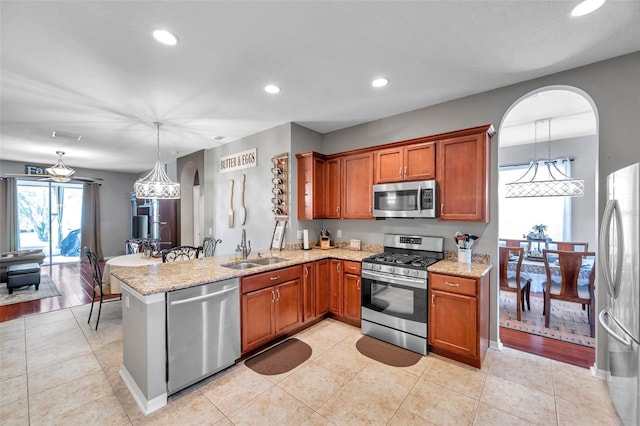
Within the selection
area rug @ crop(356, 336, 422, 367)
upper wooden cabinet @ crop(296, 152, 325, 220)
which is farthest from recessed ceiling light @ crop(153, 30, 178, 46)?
area rug @ crop(356, 336, 422, 367)

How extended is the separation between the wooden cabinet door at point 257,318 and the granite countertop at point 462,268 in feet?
5.75

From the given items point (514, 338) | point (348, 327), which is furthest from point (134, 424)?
point (514, 338)

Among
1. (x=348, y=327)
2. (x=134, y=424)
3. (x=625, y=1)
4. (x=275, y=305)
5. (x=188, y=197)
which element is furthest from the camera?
(x=188, y=197)

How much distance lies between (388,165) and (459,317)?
6.34ft

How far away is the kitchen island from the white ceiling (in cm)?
192

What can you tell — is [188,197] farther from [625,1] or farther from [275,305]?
[625,1]

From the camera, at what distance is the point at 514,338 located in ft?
9.97

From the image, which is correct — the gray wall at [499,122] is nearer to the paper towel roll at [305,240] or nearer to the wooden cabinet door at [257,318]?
the paper towel roll at [305,240]

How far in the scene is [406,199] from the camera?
321cm

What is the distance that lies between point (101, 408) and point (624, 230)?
4.00 meters

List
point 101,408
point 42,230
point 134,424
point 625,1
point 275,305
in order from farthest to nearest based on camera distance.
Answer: point 42,230
point 275,305
point 101,408
point 134,424
point 625,1

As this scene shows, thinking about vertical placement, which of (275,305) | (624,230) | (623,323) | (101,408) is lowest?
(101,408)

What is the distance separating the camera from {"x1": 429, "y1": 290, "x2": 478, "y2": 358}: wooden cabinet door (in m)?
2.45

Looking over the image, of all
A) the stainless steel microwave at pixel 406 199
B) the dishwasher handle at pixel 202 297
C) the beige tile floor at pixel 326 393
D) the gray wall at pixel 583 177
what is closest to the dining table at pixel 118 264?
the beige tile floor at pixel 326 393
